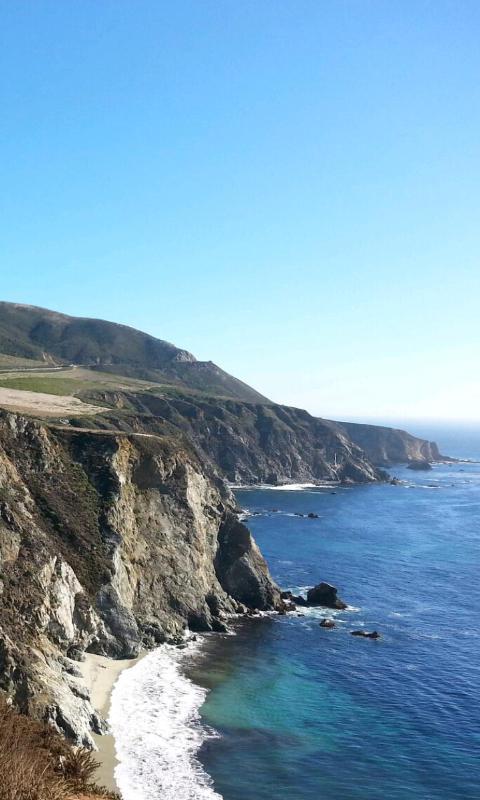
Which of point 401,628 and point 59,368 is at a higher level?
point 59,368

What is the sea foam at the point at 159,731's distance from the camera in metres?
36.3

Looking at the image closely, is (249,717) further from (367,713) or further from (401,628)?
(401,628)

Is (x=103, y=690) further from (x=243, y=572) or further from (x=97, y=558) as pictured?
(x=243, y=572)

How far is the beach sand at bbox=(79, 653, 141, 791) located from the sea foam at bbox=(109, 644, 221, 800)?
44 centimetres

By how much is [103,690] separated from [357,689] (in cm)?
1846

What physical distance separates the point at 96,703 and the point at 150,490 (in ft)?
86.3

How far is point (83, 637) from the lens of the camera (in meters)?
50.9

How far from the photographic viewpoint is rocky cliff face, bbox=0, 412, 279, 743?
1644 inches

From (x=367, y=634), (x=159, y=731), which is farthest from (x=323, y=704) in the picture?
(x=367, y=634)

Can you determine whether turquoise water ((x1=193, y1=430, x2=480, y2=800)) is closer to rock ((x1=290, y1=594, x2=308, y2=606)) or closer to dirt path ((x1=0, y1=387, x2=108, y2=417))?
rock ((x1=290, y1=594, x2=308, y2=606))

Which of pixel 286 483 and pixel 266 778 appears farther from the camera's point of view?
pixel 286 483

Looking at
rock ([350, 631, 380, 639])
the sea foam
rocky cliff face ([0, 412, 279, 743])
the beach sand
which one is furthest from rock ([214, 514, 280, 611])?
the beach sand

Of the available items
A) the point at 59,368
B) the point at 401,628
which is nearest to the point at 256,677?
the point at 401,628

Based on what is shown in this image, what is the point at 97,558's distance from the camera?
186 ft
